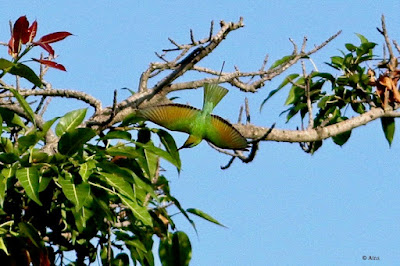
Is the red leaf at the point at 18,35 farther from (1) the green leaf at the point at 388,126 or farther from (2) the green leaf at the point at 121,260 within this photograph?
(1) the green leaf at the point at 388,126

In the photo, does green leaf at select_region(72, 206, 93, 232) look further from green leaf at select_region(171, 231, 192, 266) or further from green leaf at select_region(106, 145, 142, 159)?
green leaf at select_region(171, 231, 192, 266)

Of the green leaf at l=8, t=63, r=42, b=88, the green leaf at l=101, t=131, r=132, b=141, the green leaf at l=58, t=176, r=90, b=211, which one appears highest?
the green leaf at l=8, t=63, r=42, b=88

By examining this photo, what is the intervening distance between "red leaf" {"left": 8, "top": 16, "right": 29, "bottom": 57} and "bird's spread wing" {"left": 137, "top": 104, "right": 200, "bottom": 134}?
1.41 ft

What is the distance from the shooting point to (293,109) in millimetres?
3572

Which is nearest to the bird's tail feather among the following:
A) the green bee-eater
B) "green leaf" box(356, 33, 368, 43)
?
the green bee-eater

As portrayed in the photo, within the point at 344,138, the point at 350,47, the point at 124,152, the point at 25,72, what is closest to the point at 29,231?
the point at 124,152

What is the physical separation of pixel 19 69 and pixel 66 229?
64cm

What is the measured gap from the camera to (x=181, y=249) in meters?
2.71

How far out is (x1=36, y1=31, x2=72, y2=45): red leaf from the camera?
2340 mm

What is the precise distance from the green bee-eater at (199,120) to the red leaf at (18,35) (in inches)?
17.0

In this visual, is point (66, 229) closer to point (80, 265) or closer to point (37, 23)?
point (80, 265)

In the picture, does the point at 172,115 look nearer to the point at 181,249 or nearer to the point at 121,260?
the point at 181,249

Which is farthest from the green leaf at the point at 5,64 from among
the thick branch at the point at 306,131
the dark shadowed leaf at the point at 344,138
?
the dark shadowed leaf at the point at 344,138

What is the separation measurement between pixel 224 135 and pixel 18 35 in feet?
2.39
